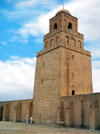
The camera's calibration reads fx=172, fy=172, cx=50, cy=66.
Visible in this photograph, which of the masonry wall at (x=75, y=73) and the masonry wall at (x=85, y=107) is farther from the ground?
the masonry wall at (x=75, y=73)

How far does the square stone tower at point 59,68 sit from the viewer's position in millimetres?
25156

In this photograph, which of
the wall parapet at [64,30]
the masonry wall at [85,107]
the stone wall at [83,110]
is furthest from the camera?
the wall parapet at [64,30]

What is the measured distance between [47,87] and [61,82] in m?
3.00

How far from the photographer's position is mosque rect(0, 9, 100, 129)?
70.6ft

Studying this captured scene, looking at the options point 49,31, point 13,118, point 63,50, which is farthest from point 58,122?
point 49,31

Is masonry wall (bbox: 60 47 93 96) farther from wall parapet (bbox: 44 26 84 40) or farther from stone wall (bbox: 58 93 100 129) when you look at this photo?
wall parapet (bbox: 44 26 84 40)

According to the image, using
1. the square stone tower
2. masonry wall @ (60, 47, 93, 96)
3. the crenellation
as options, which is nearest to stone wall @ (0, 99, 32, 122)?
the square stone tower

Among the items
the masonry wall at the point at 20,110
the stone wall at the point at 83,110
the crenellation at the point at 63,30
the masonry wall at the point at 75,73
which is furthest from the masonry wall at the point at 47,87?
the crenellation at the point at 63,30

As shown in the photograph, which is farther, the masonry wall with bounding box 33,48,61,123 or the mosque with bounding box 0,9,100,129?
the masonry wall with bounding box 33,48,61,123

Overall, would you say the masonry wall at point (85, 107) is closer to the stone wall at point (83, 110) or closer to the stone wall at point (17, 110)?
the stone wall at point (83, 110)

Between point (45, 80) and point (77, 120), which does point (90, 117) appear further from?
point (45, 80)

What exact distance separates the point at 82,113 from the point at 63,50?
33.2ft

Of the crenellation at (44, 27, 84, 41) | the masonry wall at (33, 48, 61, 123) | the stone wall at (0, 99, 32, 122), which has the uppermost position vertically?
the crenellation at (44, 27, 84, 41)

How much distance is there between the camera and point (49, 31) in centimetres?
3138
